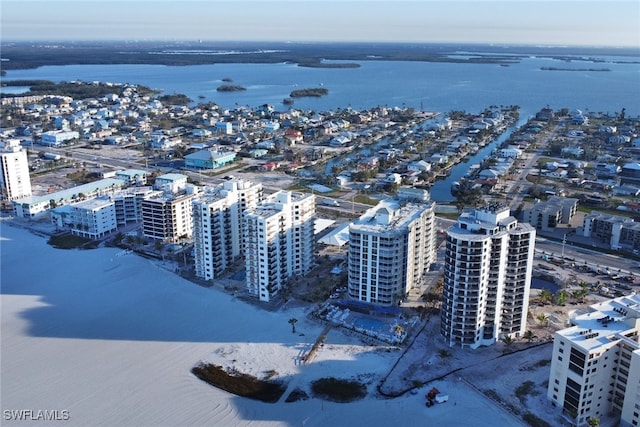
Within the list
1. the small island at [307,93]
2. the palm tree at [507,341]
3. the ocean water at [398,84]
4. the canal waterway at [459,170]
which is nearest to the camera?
the palm tree at [507,341]

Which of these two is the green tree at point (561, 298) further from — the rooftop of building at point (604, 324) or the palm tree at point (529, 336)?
the rooftop of building at point (604, 324)

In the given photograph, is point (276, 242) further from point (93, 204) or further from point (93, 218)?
point (93, 204)

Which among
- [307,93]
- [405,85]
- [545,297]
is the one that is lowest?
[545,297]

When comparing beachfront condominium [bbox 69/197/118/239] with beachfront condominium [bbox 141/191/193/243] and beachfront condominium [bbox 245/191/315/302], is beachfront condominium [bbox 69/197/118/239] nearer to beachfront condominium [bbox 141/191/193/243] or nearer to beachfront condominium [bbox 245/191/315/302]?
beachfront condominium [bbox 141/191/193/243]

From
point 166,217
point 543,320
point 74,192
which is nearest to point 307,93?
point 74,192

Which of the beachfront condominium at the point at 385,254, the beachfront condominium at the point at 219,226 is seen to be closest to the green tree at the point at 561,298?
the beachfront condominium at the point at 385,254

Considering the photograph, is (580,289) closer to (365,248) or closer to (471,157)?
(365,248)
